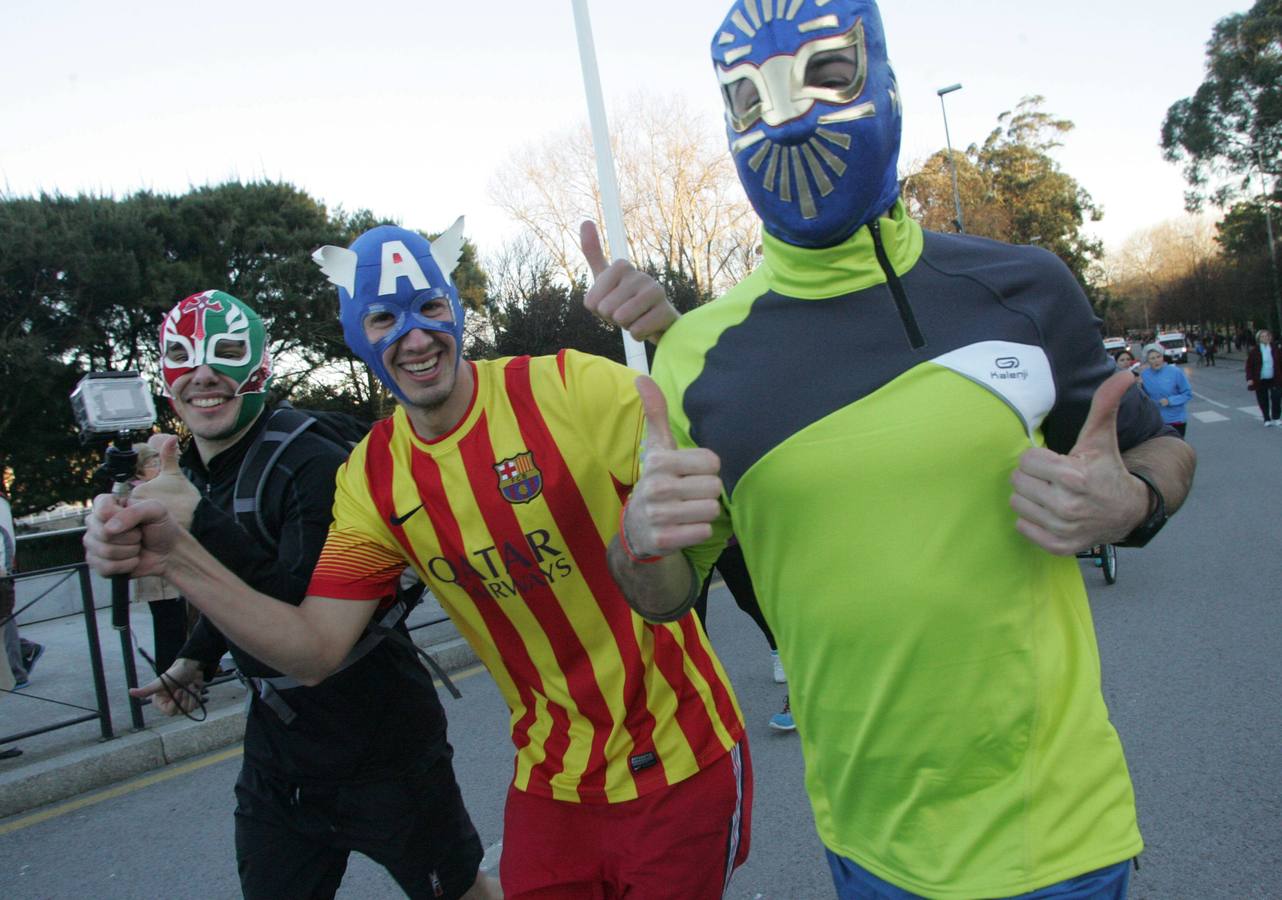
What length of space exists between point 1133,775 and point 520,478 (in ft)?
10.9

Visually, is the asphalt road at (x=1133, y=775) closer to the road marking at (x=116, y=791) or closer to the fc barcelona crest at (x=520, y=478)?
the road marking at (x=116, y=791)

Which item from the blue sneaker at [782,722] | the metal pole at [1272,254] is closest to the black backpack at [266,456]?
the blue sneaker at [782,722]

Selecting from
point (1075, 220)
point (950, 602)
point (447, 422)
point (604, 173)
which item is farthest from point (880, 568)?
point (1075, 220)

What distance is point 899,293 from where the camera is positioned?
1.71m

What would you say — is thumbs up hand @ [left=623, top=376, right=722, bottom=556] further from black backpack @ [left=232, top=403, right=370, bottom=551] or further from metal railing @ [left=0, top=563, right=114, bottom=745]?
metal railing @ [left=0, top=563, right=114, bottom=745]

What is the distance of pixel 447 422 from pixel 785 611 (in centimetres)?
127

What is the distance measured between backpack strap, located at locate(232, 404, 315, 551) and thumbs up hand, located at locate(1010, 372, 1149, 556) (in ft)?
7.25

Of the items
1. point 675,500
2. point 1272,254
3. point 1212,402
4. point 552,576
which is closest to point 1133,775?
point 552,576

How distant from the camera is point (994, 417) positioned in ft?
5.22

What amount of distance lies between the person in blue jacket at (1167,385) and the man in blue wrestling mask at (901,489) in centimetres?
1074

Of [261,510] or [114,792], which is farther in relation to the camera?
[114,792]

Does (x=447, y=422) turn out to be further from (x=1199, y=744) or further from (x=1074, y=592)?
(x=1199, y=744)

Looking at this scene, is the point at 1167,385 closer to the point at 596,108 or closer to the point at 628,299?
the point at 596,108

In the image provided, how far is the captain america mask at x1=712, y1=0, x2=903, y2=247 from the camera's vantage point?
5.65ft
